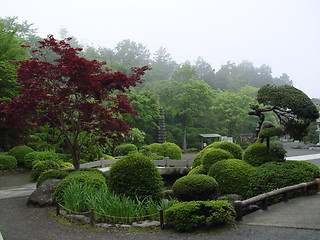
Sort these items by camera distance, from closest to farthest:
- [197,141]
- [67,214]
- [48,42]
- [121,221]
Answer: [121,221] < [67,214] < [48,42] < [197,141]

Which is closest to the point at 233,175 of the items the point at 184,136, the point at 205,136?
the point at 205,136

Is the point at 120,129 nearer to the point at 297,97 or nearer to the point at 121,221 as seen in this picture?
the point at 121,221

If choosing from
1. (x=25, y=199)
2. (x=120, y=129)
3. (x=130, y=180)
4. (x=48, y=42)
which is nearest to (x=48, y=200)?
(x=25, y=199)

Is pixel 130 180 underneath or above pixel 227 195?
above

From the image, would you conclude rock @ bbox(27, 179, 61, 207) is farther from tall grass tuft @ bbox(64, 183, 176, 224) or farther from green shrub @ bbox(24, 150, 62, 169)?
green shrub @ bbox(24, 150, 62, 169)

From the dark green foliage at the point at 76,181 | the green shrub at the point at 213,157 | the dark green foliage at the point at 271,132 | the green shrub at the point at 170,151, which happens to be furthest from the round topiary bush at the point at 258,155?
the green shrub at the point at 170,151

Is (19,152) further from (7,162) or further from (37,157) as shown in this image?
(37,157)

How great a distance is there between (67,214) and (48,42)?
20.8 feet

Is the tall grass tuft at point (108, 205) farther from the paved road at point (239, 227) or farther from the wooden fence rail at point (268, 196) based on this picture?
the wooden fence rail at point (268, 196)

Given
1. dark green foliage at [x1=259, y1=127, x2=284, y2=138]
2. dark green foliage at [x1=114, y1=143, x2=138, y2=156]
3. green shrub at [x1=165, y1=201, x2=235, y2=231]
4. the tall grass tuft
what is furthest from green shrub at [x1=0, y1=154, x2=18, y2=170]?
dark green foliage at [x1=259, y1=127, x2=284, y2=138]

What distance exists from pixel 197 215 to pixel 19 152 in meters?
14.7

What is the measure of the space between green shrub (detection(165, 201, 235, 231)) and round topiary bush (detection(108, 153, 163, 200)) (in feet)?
5.38

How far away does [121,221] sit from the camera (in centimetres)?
662

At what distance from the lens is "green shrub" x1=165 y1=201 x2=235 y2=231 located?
6.05 meters
